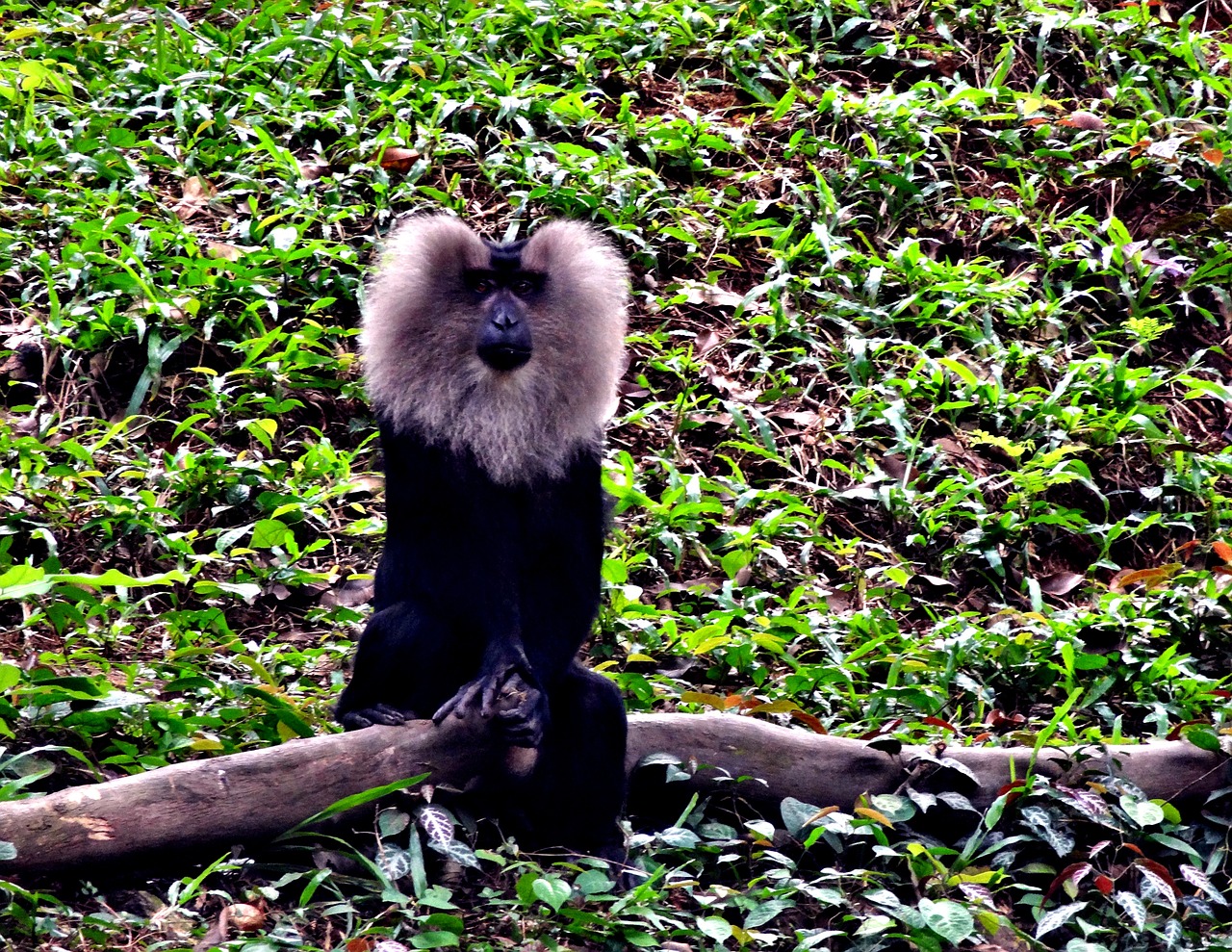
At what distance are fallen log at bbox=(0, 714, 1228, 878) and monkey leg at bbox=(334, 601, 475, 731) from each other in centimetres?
17

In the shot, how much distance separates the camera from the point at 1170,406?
236 inches

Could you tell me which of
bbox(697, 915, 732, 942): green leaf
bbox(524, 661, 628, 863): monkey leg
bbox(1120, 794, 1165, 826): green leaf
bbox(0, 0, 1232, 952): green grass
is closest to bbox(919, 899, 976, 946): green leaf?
bbox(0, 0, 1232, 952): green grass

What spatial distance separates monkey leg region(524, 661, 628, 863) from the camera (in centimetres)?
361

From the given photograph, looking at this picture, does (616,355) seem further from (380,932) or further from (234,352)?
(234,352)

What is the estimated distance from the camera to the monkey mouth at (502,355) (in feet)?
12.1

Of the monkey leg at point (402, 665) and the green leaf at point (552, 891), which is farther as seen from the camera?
the monkey leg at point (402, 665)

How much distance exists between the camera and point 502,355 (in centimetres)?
368

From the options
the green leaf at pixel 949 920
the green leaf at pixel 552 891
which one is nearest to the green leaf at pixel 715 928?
the green leaf at pixel 552 891

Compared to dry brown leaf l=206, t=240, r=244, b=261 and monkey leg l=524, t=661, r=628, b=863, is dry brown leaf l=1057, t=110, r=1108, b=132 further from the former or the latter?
monkey leg l=524, t=661, r=628, b=863

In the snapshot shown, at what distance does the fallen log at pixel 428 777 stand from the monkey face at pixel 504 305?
36.0 inches

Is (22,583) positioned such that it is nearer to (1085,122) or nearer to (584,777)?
(584,777)

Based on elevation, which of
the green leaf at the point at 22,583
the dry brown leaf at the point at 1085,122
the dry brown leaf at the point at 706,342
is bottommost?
the green leaf at the point at 22,583

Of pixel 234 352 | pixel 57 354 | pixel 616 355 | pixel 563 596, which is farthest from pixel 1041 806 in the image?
pixel 57 354

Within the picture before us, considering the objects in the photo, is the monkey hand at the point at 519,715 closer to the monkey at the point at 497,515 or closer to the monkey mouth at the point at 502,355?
the monkey at the point at 497,515
